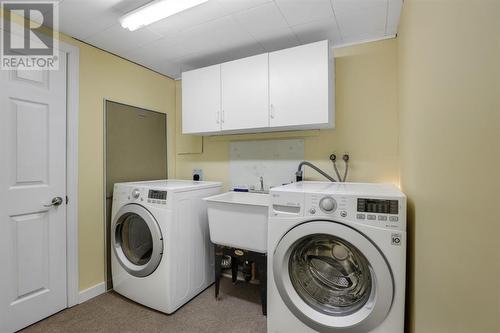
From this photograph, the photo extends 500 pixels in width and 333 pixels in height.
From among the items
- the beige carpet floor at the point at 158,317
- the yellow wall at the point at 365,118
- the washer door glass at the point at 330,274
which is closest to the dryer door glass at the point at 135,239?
the beige carpet floor at the point at 158,317

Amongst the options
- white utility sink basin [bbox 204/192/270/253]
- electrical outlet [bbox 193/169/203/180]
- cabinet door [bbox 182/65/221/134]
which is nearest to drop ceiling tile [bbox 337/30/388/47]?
cabinet door [bbox 182/65/221/134]

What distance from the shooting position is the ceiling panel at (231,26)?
159 centimetres

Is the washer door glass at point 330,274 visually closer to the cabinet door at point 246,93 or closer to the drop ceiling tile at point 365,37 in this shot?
the cabinet door at point 246,93

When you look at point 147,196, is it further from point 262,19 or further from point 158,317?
point 262,19

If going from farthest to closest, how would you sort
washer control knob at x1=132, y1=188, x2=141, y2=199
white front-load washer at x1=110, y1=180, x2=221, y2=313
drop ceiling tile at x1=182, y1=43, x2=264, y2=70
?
drop ceiling tile at x1=182, y1=43, x2=264, y2=70 < washer control knob at x1=132, y1=188, x2=141, y2=199 < white front-load washer at x1=110, y1=180, x2=221, y2=313

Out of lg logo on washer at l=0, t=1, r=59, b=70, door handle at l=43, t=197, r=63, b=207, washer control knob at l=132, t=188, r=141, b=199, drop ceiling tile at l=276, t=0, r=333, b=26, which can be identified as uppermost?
drop ceiling tile at l=276, t=0, r=333, b=26

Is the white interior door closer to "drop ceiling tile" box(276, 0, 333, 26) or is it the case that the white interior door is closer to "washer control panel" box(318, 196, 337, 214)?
"drop ceiling tile" box(276, 0, 333, 26)

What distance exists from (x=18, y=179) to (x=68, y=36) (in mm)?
1216

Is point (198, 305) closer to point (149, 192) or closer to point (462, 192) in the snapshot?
point (149, 192)

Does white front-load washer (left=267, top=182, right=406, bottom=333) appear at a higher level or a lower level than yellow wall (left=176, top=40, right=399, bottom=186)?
lower

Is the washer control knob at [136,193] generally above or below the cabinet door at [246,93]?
below

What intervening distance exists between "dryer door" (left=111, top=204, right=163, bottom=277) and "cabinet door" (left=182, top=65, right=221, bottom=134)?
3.09 ft

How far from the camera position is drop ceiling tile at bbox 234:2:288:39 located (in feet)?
5.37

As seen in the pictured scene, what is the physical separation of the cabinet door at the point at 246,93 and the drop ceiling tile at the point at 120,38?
2.22 ft
